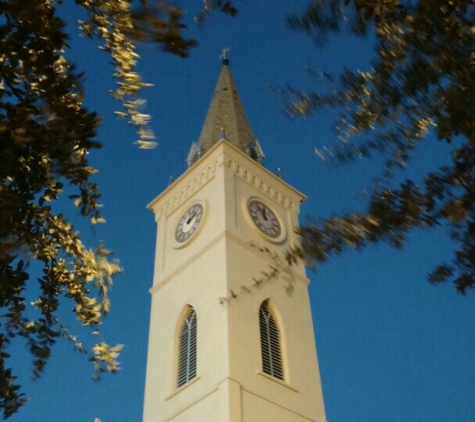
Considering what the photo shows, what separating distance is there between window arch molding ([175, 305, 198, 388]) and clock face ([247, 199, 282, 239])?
4.56m

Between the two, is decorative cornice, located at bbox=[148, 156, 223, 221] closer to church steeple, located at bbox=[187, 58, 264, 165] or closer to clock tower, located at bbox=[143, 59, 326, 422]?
clock tower, located at bbox=[143, 59, 326, 422]

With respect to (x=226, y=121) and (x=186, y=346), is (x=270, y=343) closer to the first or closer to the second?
(x=186, y=346)

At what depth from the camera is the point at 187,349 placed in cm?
2195

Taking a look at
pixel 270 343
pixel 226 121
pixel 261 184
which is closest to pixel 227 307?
pixel 270 343

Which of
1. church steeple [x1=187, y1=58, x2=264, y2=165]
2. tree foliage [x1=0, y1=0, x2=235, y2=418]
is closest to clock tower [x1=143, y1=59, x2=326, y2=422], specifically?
church steeple [x1=187, y1=58, x2=264, y2=165]

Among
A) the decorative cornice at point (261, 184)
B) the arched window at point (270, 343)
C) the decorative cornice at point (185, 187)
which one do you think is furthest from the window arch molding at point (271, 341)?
the decorative cornice at point (185, 187)

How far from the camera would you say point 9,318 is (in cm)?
565

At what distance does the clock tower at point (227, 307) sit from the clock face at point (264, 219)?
5cm

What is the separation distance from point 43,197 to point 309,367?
59.3 ft

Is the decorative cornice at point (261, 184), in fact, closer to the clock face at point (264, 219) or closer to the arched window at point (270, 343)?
the clock face at point (264, 219)

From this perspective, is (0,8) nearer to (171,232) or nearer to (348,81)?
(348,81)

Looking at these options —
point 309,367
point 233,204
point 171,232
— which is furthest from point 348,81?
point 171,232

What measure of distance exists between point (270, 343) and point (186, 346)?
273 centimetres

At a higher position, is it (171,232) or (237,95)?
(237,95)
